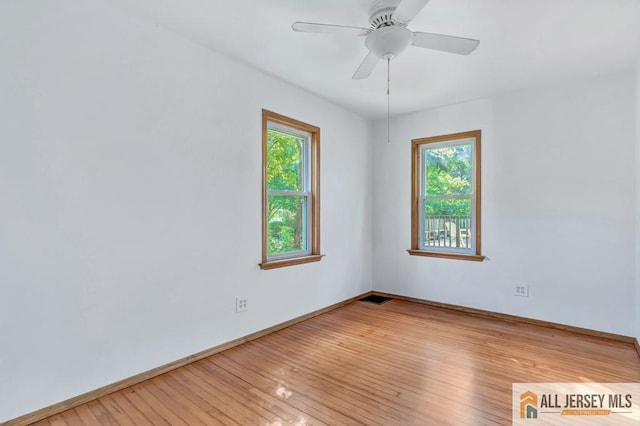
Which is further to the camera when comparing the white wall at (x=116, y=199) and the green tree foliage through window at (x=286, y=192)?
the green tree foliage through window at (x=286, y=192)

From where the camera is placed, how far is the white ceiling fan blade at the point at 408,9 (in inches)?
67.7

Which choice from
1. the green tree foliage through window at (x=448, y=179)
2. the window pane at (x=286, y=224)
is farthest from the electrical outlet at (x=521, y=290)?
the window pane at (x=286, y=224)

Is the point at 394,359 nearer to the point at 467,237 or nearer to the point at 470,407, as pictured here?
the point at 470,407

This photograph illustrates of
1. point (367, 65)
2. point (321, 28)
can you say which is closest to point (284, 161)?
point (367, 65)

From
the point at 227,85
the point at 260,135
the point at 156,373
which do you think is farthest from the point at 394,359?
the point at 227,85

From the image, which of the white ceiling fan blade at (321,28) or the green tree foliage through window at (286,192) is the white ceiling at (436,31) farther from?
the green tree foliage through window at (286,192)

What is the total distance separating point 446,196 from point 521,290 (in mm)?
1349

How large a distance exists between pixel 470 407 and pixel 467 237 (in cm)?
242

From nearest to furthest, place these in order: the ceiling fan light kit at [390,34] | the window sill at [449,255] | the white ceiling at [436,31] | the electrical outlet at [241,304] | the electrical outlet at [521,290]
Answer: the ceiling fan light kit at [390,34] → the white ceiling at [436,31] → the electrical outlet at [241,304] → the electrical outlet at [521,290] → the window sill at [449,255]

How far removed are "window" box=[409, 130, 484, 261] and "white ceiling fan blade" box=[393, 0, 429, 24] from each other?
7.93 ft

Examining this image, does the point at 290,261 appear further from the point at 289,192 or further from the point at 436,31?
the point at 436,31

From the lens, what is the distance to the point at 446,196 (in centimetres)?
416

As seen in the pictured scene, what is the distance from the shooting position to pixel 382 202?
4688mm

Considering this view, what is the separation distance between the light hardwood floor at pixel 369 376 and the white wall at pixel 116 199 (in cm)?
30
